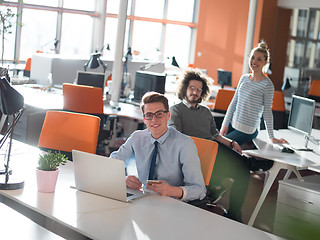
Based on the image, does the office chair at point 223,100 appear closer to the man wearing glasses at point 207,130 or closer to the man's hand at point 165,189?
A: the man wearing glasses at point 207,130

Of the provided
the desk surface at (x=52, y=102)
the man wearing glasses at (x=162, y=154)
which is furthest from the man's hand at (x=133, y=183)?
the desk surface at (x=52, y=102)

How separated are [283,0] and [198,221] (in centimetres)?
1119

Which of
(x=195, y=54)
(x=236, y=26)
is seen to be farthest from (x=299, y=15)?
(x=195, y=54)

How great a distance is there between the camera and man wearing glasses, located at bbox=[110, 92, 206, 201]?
2730 millimetres

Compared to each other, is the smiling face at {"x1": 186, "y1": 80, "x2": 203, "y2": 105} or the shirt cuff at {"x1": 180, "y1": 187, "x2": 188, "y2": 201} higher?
the smiling face at {"x1": 186, "y1": 80, "x2": 203, "y2": 105}

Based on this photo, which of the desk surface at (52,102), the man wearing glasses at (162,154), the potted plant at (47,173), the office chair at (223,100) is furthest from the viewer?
the office chair at (223,100)

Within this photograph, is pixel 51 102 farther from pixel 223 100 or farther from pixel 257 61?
pixel 257 61

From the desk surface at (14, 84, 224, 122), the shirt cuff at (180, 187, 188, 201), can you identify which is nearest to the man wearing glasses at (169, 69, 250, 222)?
the shirt cuff at (180, 187, 188, 201)

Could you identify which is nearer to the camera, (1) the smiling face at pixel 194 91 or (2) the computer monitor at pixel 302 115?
(1) the smiling face at pixel 194 91

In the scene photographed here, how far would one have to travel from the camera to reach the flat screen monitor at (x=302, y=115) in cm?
430

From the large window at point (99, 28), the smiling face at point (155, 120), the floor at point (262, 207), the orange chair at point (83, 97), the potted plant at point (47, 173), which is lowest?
the floor at point (262, 207)

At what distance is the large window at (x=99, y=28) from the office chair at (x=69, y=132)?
7.47 m

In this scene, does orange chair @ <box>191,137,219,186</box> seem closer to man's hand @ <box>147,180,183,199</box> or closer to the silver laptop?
man's hand @ <box>147,180,183,199</box>

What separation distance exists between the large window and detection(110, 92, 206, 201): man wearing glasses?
8.23 meters
